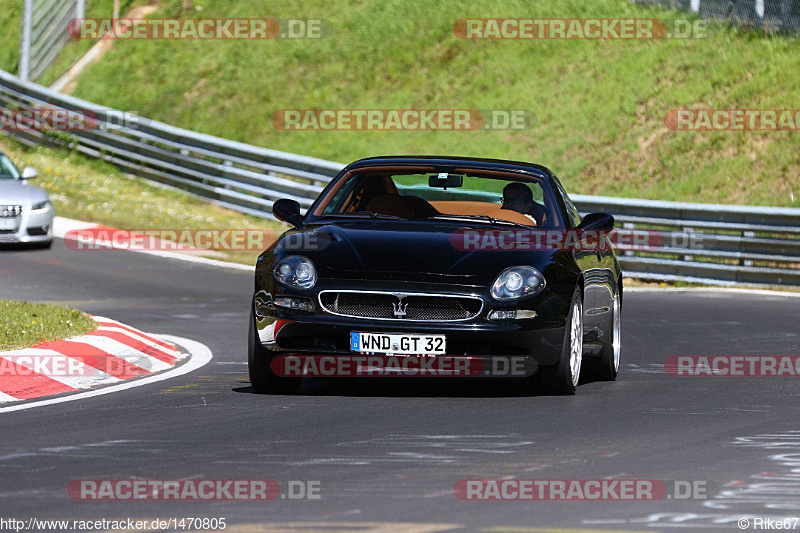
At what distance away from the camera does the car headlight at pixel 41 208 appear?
64.8 feet

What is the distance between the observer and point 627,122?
25625 mm

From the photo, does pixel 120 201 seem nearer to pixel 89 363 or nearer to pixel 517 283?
pixel 89 363

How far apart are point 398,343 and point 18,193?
12.0 m

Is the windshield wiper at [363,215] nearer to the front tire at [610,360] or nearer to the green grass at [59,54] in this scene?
the front tire at [610,360]

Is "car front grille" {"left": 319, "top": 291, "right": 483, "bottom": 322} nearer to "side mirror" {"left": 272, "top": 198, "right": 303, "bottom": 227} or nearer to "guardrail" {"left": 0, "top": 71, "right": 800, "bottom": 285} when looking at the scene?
"side mirror" {"left": 272, "top": 198, "right": 303, "bottom": 227}

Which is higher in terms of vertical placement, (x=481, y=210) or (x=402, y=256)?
(x=481, y=210)

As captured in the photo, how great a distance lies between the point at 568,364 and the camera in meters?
9.29

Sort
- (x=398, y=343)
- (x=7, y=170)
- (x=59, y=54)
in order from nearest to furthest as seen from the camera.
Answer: (x=398, y=343)
(x=7, y=170)
(x=59, y=54)

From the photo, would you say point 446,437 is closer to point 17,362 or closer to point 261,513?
point 261,513

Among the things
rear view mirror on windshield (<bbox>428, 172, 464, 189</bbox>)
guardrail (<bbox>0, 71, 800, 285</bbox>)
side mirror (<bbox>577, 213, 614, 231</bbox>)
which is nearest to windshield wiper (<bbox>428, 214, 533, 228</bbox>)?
rear view mirror on windshield (<bbox>428, 172, 464, 189</bbox>)

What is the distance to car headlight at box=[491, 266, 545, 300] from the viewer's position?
9031 millimetres

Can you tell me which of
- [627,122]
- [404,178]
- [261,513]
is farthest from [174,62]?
[261,513]

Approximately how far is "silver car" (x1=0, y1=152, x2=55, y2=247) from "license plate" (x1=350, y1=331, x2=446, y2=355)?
11622 mm

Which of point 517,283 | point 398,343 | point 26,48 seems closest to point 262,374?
point 398,343
